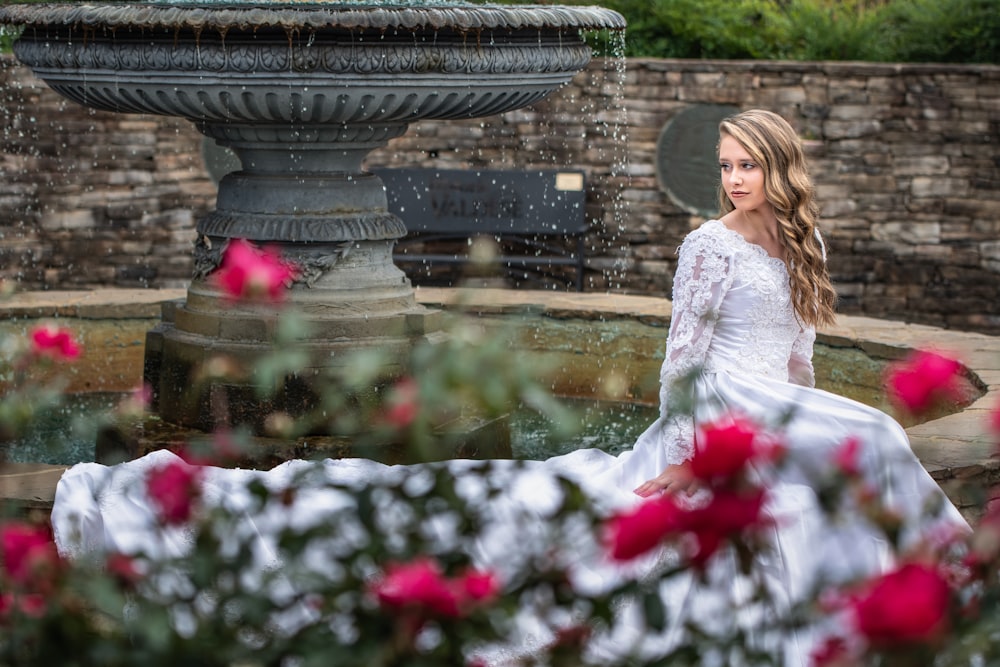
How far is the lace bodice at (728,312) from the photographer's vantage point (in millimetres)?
4164

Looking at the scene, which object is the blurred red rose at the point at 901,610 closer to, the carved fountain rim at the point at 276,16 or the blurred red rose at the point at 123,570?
the blurred red rose at the point at 123,570

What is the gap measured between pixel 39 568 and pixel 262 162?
12.0ft

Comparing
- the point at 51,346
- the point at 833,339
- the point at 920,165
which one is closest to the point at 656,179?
the point at 920,165

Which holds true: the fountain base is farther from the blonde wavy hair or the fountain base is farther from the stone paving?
the blonde wavy hair

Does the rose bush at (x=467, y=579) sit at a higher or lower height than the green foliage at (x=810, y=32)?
lower

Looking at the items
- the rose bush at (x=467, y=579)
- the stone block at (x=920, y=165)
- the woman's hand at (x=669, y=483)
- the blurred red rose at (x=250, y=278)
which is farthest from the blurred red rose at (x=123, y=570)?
the stone block at (x=920, y=165)

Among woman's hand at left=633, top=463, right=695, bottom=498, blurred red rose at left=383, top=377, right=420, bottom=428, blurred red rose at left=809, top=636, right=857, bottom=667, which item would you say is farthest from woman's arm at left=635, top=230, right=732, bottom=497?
blurred red rose at left=809, top=636, right=857, bottom=667

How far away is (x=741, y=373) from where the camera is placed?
4320 mm

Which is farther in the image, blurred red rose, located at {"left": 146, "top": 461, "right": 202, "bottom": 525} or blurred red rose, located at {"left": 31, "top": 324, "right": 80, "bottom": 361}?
blurred red rose, located at {"left": 31, "top": 324, "right": 80, "bottom": 361}

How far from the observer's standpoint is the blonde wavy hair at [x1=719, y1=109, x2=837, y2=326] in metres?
4.29

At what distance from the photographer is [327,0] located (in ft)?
Answer: 17.8

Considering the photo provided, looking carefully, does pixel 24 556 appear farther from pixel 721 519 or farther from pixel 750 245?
pixel 750 245

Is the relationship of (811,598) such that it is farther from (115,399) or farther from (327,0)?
(115,399)

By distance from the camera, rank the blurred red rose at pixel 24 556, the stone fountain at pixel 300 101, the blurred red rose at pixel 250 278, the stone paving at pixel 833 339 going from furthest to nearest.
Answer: the stone fountain at pixel 300 101, the stone paving at pixel 833 339, the blurred red rose at pixel 250 278, the blurred red rose at pixel 24 556
